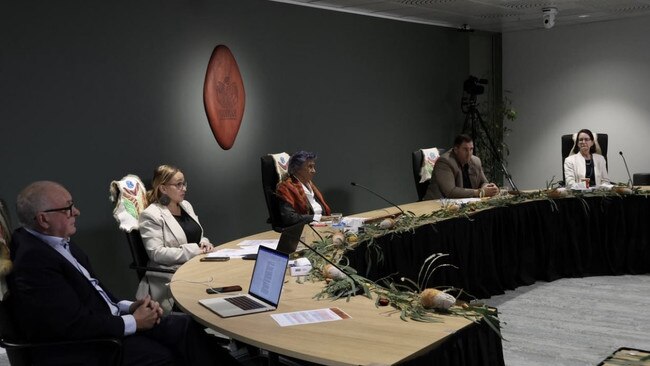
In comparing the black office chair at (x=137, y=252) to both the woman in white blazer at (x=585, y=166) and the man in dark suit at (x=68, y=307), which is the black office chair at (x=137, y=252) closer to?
the man in dark suit at (x=68, y=307)

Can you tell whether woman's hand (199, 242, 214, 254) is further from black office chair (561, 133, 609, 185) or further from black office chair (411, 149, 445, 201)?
black office chair (561, 133, 609, 185)

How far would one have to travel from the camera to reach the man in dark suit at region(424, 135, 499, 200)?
5707 millimetres

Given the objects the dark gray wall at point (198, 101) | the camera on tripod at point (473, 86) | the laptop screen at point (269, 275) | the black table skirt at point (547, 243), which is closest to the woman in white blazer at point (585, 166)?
the black table skirt at point (547, 243)

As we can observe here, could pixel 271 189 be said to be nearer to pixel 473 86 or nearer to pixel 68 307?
pixel 68 307

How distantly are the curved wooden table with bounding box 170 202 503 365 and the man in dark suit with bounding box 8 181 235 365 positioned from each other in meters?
0.17

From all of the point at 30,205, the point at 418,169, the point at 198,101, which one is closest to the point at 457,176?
the point at 418,169

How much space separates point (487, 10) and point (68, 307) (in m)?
5.95

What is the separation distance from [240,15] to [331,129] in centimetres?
151

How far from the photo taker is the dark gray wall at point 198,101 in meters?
4.36

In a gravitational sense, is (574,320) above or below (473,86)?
below

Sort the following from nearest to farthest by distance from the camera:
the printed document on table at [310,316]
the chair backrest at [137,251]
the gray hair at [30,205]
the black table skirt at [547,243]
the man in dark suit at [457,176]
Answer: the printed document on table at [310,316] → the gray hair at [30,205] → the chair backrest at [137,251] → the black table skirt at [547,243] → the man in dark suit at [457,176]

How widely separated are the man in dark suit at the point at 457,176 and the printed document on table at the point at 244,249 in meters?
2.22

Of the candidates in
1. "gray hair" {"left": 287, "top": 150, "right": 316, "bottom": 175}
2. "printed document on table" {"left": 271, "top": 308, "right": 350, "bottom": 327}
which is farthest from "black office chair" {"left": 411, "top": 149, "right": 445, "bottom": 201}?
"printed document on table" {"left": 271, "top": 308, "right": 350, "bottom": 327}

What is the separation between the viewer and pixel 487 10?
24.0ft
